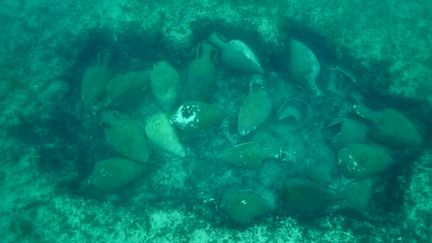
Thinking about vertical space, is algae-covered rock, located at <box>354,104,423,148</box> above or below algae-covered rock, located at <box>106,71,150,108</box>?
above

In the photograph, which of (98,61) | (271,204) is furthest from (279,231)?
(98,61)

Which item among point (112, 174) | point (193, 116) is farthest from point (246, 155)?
point (112, 174)

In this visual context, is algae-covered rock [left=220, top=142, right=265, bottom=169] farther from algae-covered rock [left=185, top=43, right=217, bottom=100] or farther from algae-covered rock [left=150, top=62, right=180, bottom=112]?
algae-covered rock [left=150, top=62, right=180, bottom=112]

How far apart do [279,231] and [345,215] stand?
0.70 meters

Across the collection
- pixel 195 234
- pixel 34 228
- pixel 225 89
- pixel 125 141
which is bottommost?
pixel 34 228

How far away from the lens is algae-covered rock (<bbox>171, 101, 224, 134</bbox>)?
385cm

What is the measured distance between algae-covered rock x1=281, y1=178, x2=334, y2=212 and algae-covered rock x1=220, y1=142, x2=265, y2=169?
0.46m

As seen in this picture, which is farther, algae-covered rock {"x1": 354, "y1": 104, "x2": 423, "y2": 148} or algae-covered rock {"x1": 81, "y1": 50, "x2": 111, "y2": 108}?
algae-covered rock {"x1": 81, "y1": 50, "x2": 111, "y2": 108}

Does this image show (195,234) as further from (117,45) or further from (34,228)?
(117,45)

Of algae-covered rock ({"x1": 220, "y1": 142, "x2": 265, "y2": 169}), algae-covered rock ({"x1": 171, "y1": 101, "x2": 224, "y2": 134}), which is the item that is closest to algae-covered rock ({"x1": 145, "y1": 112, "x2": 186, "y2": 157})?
algae-covered rock ({"x1": 171, "y1": 101, "x2": 224, "y2": 134})

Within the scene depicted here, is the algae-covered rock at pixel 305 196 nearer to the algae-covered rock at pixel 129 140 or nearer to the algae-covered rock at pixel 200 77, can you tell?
the algae-covered rock at pixel 200 77

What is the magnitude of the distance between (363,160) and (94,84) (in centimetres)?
321

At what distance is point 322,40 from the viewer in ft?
14.6

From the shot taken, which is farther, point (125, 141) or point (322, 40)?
point (322, 40)
